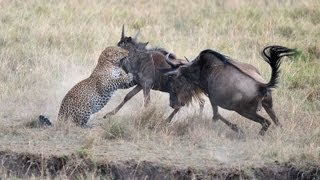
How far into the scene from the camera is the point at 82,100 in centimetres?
845

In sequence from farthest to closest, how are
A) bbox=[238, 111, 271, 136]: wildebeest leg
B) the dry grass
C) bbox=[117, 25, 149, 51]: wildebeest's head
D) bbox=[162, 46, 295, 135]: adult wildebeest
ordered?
bbox=[117, 25, 149, 51]: wildebeest's head → bbox=[238, 111, 271, 136]: wildebeest leg → bbox=[162, 46, 295, 135]: adult wildebeest → the dry grass

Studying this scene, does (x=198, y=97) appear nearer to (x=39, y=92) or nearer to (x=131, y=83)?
(x=131, y=83)

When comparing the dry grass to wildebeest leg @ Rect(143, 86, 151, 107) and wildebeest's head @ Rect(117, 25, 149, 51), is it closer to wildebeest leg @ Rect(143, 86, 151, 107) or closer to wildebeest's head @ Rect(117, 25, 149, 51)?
wildebeest leg @ Rect(143, 86, 151, 107)

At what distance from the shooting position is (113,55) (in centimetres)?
905

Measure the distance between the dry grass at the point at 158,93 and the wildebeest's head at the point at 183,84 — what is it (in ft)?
0.58

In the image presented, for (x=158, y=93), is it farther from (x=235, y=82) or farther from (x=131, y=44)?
(x=235, y=82)

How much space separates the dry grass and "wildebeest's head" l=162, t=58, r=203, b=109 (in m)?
0.18

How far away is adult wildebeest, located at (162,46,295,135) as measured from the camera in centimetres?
790

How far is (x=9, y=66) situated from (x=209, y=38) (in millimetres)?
3273

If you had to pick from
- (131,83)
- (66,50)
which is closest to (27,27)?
(66,50)

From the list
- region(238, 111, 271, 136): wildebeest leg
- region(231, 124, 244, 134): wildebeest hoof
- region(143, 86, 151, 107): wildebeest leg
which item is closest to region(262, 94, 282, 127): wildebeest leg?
region(238, 111, 271, 136): wildebeest leg

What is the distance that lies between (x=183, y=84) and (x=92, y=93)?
3.21ft

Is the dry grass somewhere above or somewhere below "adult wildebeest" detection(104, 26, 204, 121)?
below

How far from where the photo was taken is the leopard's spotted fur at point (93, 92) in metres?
8.45
